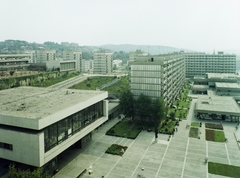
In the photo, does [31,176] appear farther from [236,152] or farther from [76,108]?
[236,152]

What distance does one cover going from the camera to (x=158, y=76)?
4816cm

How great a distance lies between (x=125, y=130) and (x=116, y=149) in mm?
8969

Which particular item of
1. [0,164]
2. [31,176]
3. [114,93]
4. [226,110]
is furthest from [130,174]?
[114,93]

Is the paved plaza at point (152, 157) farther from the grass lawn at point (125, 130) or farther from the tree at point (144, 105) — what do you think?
the tree at point (144, 105)

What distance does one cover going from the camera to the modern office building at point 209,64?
113 m

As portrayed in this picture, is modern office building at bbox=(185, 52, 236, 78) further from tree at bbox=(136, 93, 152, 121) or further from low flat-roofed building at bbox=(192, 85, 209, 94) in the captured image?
tree at bbox=(136, 93, 152, 121)

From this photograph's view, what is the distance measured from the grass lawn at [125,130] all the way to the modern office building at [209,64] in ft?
265

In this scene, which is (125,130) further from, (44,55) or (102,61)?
(44,55)

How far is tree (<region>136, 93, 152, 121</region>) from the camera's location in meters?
46.2

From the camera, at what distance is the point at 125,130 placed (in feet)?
146

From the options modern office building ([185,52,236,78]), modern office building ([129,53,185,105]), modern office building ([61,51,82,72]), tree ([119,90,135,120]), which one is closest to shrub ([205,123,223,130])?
modern office building ([129,53,185,105])

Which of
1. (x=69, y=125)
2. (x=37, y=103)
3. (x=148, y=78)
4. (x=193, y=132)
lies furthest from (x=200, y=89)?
(x=37, y=103)

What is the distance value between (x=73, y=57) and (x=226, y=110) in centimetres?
9325

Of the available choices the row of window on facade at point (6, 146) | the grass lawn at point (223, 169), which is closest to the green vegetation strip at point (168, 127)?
→ the grass lawn at point (223, 169)
